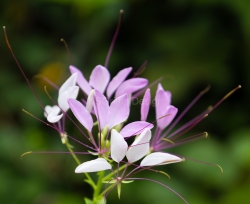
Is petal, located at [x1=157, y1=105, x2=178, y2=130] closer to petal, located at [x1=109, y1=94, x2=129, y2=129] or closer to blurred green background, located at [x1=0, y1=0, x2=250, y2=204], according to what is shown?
petal, located at [x1=109, y1=94, x2=129, y2=129]

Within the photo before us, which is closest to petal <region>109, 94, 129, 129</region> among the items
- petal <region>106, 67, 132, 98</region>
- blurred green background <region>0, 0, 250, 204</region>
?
petal <region>106, 67, 132, 98</region>

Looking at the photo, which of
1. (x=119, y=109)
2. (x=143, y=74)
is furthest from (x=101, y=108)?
(x=143, y=74)

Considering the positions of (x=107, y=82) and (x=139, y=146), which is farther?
(x=107, y=82)

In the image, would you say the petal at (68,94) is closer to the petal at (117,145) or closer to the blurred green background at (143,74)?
the petal at (117,145)

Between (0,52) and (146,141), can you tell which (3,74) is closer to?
(0,52)

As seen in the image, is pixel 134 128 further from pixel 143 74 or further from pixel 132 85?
pixel 143 74

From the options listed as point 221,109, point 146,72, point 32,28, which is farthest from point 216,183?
point 32,28
